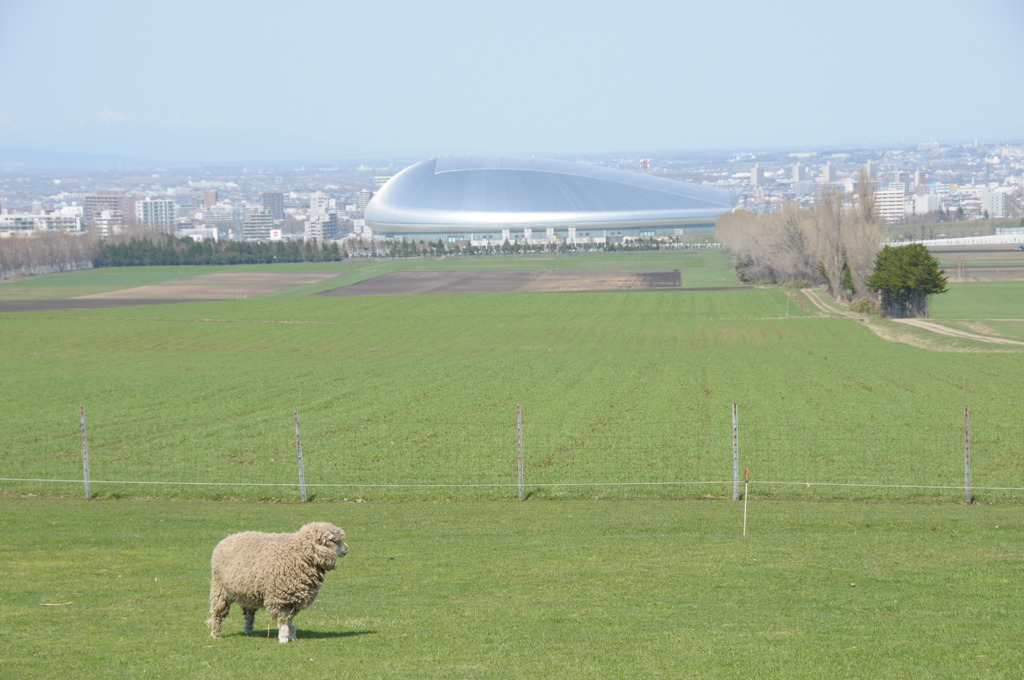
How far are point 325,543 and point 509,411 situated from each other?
17.4 m

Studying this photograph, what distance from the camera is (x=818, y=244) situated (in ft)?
258

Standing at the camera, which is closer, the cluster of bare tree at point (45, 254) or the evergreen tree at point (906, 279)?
the evergreen tree at point (906, 279)

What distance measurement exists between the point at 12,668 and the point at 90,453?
13.3 meters

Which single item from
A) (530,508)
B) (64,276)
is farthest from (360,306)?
(530,508)

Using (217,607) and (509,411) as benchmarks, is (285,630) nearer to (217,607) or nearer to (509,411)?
(217,607)

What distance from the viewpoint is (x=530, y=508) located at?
1658cm

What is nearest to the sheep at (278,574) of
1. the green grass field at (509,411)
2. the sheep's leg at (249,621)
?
the sheep's leg at (249,621)

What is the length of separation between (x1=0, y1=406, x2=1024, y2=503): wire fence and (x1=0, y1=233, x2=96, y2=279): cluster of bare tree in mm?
105002

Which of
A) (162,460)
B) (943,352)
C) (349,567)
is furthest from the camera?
(943,352)

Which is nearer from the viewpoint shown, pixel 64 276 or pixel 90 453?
pixel 90 453

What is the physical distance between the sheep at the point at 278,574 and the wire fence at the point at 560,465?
25.5ft

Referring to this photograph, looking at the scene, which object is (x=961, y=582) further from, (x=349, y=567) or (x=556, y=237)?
(x=556, y=237)

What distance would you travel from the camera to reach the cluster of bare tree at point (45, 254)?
120 metres

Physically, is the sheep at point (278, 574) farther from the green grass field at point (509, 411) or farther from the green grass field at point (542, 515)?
the green grass field at point (509, 411)
